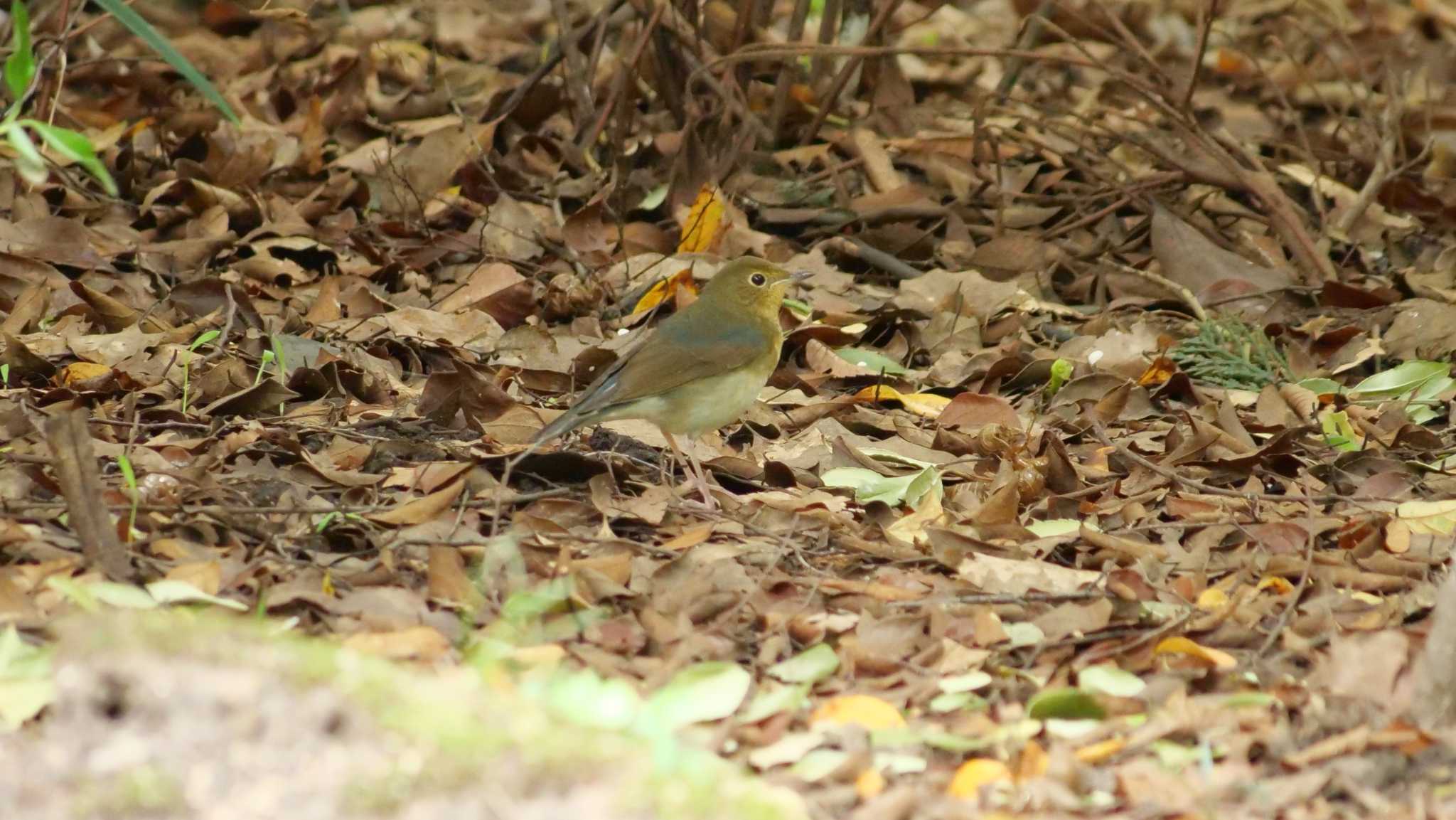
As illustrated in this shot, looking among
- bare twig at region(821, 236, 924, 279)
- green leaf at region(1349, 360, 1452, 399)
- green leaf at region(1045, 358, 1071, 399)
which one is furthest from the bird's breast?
green leaf at region(1349, 360, 1452, 399)

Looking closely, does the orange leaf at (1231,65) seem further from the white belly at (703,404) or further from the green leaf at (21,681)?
the green leaf at (21,681)

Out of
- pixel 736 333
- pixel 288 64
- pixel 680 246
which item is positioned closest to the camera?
pixel 736 333

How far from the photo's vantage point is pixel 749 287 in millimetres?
6691

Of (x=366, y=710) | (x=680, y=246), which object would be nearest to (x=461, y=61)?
(x=680, y=246)

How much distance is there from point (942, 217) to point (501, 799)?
17.1 feet

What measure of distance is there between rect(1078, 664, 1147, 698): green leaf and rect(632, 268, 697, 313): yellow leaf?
347cm

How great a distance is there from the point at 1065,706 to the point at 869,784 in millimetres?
561

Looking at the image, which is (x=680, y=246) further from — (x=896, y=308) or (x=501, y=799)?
(x=501, y=799)

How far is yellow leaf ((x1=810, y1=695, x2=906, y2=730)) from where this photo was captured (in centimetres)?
398

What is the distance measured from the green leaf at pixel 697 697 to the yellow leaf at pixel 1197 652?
3.42ft

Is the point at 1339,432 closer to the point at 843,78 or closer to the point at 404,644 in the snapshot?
the point at 843,78

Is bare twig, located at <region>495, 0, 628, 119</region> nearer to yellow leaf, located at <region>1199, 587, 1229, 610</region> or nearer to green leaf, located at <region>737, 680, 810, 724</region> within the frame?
yellow leaf, located at <region>1199, 587, 1229, 610</region>

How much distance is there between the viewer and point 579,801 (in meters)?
3.37

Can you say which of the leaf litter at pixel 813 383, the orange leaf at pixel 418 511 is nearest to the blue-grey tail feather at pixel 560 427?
the leaf litter at pixel 813 383
